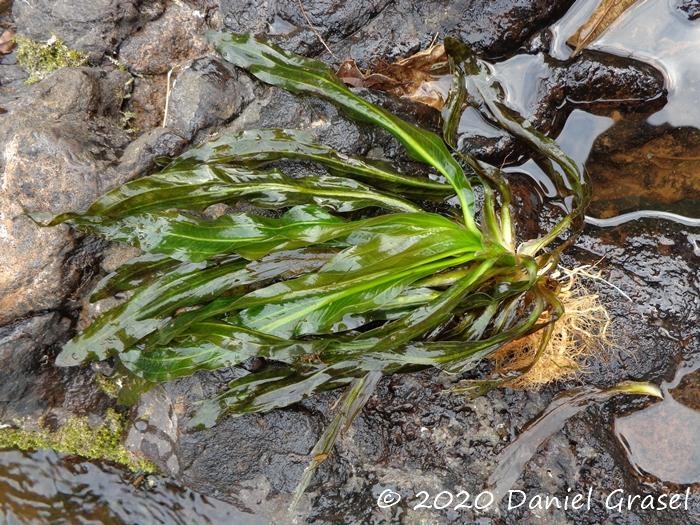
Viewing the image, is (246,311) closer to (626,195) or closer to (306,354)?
(306,354)

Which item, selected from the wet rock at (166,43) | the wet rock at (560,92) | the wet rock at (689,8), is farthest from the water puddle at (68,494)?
the wet rock at (689,8)

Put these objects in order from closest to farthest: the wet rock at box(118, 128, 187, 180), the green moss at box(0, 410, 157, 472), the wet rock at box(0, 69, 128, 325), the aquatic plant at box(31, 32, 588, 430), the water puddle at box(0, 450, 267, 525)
→ the aquatic plant at box(31, 32, 588, 430) < the wet rock at box(0, 69, 128, 325) < the wet rock at box(118, 128, 187, 180) < the green moss at box(0, 410, 157, 472) < the water puddle at box(0, 450, 267, 525)

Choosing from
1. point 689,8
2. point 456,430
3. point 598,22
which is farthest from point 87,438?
point 689,8

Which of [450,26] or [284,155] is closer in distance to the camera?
[284,155]

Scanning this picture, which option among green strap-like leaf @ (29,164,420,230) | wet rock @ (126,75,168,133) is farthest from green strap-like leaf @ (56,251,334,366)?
wet rock @ (126,75,168,133)

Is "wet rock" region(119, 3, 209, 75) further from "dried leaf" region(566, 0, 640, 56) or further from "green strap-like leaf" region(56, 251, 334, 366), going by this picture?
"dried leaf" region(566, 0, 640, 56)

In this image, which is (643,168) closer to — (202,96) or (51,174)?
(202,96)

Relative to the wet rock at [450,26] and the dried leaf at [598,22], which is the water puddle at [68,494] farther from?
the dried leaf at [598,22]
